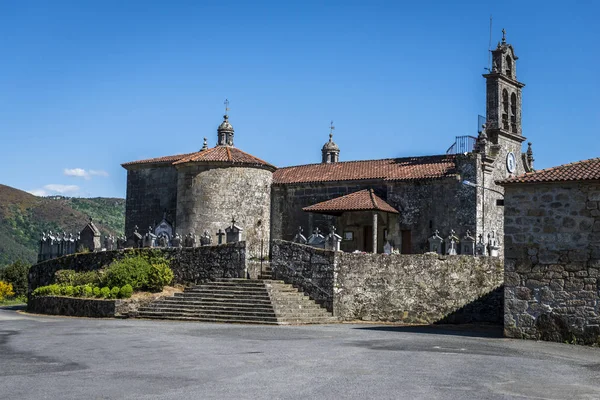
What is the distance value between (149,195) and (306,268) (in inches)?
723

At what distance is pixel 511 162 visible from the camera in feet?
128

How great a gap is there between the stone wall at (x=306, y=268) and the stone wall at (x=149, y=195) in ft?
49.3

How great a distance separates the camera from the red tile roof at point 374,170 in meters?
37.7

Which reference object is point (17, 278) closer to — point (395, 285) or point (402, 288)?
point (395, 285)

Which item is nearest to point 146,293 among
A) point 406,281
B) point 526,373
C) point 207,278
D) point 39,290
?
point 207,278

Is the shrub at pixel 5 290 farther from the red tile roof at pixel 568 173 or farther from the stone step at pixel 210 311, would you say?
the red tile roof at pixel 568 173

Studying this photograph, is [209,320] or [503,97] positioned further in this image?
[503,97]

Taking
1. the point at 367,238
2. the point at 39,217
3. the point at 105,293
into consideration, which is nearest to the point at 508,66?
the point at 367,238

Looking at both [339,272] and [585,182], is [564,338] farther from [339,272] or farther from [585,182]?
[339,272]

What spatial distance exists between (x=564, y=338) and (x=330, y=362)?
825cm

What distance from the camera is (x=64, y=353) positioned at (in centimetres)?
1534

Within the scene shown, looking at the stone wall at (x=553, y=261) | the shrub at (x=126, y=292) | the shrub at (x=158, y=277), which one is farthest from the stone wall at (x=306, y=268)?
the stone wall at (x=553, y=261)

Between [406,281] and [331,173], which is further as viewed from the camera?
[331,173]

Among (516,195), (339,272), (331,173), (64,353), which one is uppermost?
(331,173)
